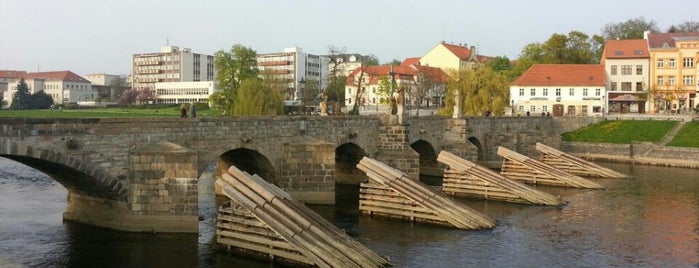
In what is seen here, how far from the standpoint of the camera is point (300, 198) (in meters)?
30.0

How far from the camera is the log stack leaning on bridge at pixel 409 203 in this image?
25172 millimetres

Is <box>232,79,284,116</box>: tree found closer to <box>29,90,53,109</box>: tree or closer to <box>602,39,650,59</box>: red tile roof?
<box>602,39,650,59</box>: red tile roof

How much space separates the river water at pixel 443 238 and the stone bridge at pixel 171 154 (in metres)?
0.86

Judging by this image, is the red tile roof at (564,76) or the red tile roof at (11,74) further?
the red tile roof at (11,74)

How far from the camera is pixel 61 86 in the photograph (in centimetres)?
15300

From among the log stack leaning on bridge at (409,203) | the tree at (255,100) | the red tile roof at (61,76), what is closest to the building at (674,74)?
the tree at (255,100)

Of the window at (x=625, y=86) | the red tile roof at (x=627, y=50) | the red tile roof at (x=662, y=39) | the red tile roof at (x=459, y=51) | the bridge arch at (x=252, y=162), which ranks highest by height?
the red tile roof at (x=459, y=51)

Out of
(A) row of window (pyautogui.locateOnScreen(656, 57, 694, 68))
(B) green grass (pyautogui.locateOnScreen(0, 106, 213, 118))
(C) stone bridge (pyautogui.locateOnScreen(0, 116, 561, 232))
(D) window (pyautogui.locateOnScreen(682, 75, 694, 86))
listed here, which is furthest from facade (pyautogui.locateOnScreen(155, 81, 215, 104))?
(C) stone bridge (pyautogui.locateOnScreen(0, 116, 561, 232))

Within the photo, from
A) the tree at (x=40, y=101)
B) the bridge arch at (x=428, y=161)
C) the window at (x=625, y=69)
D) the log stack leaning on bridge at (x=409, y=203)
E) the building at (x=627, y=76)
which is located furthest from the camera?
the tree at (x=40, y=101)

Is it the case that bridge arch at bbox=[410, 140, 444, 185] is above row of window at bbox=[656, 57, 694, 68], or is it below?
below

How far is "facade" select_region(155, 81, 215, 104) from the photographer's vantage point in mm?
126250

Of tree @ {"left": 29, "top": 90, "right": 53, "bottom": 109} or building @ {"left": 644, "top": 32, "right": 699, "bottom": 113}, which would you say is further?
tree @ {"left": 29, "top": 90, "right": 53, "bottom": 109}

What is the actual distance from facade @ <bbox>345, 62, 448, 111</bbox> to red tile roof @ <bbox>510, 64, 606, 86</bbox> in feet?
38.4

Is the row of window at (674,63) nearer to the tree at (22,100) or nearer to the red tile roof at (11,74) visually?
the tree at (22,100)
